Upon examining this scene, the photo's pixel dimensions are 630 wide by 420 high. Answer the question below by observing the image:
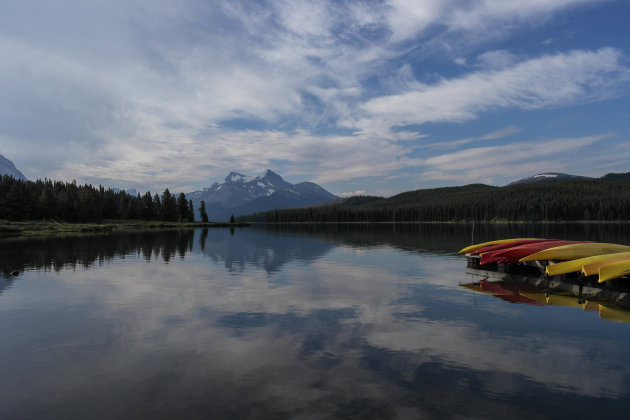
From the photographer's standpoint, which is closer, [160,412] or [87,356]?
[160,412]

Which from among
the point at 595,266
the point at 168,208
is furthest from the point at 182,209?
the point at 595,266

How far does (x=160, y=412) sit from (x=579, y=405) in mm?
10375

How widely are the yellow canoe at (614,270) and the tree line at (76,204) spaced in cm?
14311

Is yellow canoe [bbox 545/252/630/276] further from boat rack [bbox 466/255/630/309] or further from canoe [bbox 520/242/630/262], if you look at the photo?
canoe [bbox 520/242/630/262]

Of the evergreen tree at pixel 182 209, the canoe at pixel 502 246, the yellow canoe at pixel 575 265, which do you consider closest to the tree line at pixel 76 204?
the evergreen tree at pixel 182 209

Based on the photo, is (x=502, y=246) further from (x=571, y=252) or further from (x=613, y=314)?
(x=613, y=314)

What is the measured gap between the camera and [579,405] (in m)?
9.28

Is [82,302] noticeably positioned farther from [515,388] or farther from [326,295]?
[515,388]

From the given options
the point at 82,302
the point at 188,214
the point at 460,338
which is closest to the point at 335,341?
the point at 460,338

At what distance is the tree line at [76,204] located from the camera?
382 ft

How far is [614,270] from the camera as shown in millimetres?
20484

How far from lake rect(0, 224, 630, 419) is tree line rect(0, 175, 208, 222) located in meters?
117

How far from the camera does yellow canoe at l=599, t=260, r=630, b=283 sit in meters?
20.2

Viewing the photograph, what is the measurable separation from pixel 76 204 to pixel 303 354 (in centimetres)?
14823
